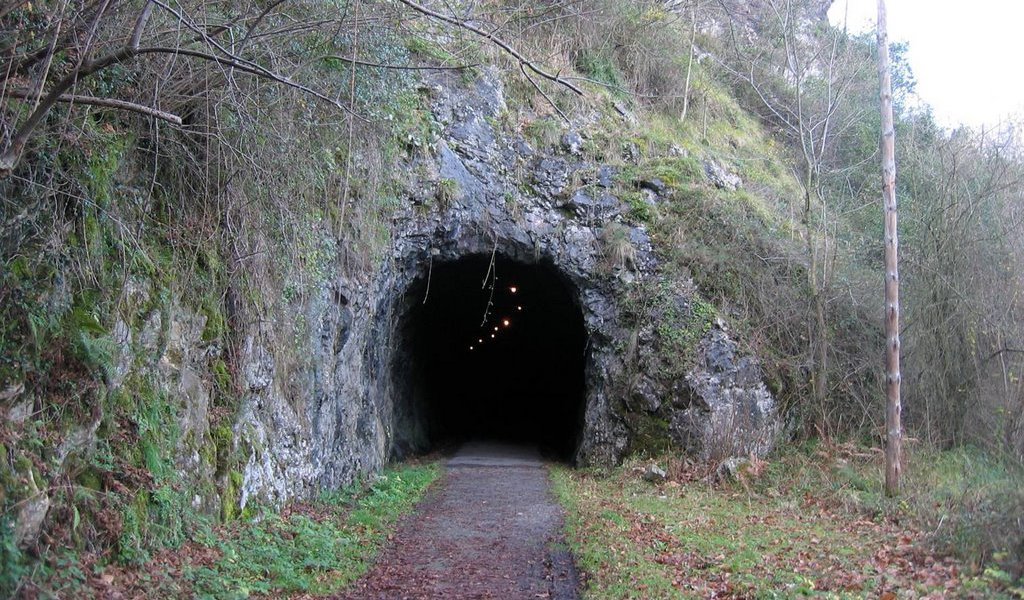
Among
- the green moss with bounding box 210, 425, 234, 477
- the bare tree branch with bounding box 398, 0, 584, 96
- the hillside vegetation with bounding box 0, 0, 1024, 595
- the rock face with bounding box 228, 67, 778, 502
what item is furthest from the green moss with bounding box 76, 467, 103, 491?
the rock face with bounding box 228, 67, 778, 502

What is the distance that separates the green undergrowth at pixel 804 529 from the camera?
6090 millimetres

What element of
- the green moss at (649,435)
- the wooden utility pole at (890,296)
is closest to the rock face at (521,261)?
the green moss at (649,435)

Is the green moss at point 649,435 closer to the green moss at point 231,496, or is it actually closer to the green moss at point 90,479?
the green moss at point 231,496

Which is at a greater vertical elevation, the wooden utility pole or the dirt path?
the wooden utility pole

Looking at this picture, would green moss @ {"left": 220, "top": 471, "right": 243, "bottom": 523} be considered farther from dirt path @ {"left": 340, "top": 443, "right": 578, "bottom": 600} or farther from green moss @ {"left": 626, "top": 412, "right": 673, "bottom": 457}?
green moss @ {"left": 626, "top": 412, "right": 673, "bottom": 457}

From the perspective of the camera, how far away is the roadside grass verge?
5285mm

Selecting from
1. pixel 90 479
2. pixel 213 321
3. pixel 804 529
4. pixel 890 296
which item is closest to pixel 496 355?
pixel 890 296

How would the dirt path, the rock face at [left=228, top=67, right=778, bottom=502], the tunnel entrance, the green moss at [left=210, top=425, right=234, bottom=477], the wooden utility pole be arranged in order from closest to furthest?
the dirt path → the green moss at [left=210, top=425, right=234, bottom=477] → the wooden utility pole → the rock face at [left=228, top=67, right=778, bottom=502] → the tunnel entrance

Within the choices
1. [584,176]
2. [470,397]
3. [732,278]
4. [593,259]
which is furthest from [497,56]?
[470,397]

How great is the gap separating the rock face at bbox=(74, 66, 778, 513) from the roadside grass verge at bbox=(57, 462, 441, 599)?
36.2 inches

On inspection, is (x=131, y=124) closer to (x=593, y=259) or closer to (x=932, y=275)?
(x=593, y=259)

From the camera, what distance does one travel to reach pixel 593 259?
15.9 meters

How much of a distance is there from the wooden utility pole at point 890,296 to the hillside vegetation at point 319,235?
89 centimetres

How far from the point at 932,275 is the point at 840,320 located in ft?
7.54
